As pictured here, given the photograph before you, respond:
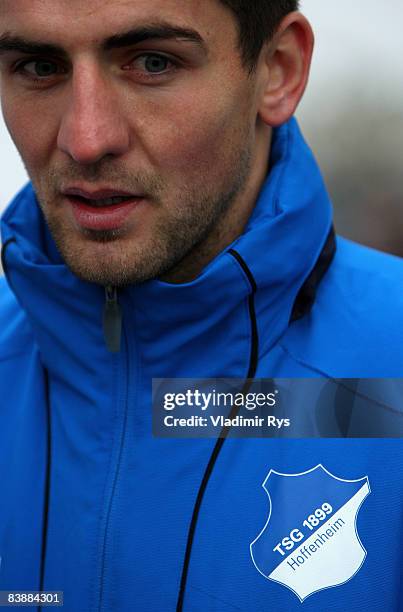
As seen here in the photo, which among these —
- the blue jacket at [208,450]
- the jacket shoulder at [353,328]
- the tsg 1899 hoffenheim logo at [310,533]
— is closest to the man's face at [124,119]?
the blue jacket at [208,450]

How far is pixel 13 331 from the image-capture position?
7.99ft

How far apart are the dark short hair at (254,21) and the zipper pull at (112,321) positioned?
571mm

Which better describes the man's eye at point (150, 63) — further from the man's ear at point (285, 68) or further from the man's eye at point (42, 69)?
the man's ear at point (285, 68)

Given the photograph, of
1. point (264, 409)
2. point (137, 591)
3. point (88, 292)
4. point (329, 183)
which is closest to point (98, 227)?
point (88, 292)

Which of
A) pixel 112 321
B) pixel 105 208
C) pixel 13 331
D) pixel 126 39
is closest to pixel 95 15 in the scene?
pixel 126 39

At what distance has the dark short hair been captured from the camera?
2211mm

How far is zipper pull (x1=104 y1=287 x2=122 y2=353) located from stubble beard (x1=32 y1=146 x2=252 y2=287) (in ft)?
0.12

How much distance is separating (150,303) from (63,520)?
→ 18.4 inches

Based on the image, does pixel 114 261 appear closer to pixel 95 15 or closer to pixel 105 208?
pixel 105 208

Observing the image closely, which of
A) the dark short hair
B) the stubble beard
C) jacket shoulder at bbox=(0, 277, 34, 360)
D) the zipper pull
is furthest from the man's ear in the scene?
jacket shoulder at bbox=(0, 277, 34, 360)

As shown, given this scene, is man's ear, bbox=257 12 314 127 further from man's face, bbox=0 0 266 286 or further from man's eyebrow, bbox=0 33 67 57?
man's eyebrow, bbox=0 33 67 57

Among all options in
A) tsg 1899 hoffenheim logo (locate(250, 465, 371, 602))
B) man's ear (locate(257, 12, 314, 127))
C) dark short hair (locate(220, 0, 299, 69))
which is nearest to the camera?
tsg 1899 hoffenheim logo (locate(250, 465, 371, 602))

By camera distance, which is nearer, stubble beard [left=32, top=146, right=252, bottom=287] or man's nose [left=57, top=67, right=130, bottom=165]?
man's nose [left=57, top=67, right=130, bottom=165]

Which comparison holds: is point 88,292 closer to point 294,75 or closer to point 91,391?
point 91,391
